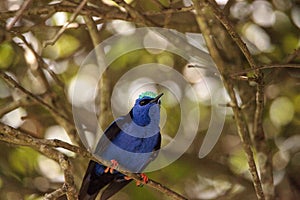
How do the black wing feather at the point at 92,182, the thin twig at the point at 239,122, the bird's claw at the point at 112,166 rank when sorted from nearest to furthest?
the thin twig at the point at 239,122 → the bird's claw at the point at 112,166 → the black wing feather at the point at 92,182

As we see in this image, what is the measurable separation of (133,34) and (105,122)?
929 mm

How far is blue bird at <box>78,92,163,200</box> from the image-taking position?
465 cm

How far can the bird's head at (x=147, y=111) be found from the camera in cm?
480

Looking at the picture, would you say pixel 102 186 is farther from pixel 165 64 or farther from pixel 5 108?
pixel 165 64

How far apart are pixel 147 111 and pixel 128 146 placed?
0.93ft

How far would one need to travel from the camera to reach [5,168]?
5547 mm

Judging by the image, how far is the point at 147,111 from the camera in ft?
15.8

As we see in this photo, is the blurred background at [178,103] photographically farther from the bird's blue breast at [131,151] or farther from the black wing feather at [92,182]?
the bird's blue breast at [131,151]

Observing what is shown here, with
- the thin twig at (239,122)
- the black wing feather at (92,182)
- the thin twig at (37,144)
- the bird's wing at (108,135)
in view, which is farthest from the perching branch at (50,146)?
the bird's wing at (108,135)

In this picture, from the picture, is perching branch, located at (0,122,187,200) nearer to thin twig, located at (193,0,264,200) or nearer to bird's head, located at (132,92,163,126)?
thin twig, located at (193,0,264,200)

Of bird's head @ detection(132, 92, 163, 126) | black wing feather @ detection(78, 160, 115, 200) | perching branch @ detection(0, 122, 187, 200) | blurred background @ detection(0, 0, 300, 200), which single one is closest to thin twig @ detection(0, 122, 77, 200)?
perching branch @ detection(0, 122, 187, 200)

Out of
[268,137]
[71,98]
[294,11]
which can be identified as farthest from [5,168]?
[294,11]

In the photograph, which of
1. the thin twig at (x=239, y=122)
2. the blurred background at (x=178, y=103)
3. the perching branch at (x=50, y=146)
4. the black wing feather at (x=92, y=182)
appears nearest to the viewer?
the perching branch at (x=50, y=146)

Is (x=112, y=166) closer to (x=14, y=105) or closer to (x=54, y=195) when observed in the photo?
(x=54, y=195)
